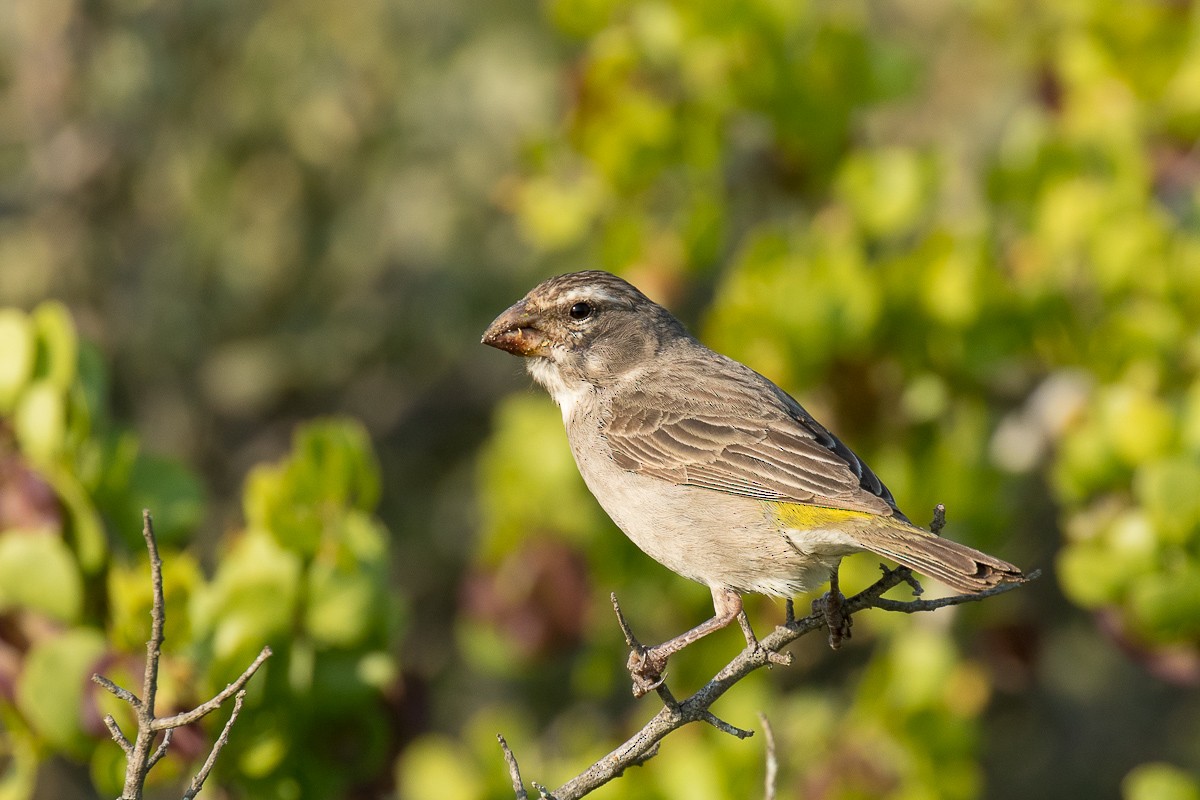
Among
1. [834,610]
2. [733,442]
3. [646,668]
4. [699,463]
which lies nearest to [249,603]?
[646,668]

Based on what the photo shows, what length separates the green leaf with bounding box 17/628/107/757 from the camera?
3.99m

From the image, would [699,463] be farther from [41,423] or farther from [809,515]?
[41,423]

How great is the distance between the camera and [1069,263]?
615cm

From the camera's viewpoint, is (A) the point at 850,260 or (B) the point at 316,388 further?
(B) the point at 316,388

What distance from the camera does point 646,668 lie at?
403 cm

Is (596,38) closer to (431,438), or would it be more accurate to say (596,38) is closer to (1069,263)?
(1069,263)

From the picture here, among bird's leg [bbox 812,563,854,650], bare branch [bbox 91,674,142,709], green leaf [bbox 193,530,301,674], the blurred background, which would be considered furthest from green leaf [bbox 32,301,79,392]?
bird's leg [bbox 812,563,854,650]

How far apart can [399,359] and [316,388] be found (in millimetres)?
580

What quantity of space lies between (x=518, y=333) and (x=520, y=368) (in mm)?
324

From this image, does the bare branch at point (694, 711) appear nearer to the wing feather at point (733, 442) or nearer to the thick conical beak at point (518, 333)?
the wing feather at point (733, 442)

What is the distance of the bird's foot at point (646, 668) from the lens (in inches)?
155

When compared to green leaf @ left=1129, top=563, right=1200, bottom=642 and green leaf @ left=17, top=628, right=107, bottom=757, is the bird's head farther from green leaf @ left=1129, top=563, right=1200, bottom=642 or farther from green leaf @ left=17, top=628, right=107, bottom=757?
green leaf @ left=1129, top=563, right=1200, bottom=642

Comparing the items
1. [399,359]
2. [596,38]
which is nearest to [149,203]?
[399,359]

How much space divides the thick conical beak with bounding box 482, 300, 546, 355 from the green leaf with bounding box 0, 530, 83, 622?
147 centimetres
